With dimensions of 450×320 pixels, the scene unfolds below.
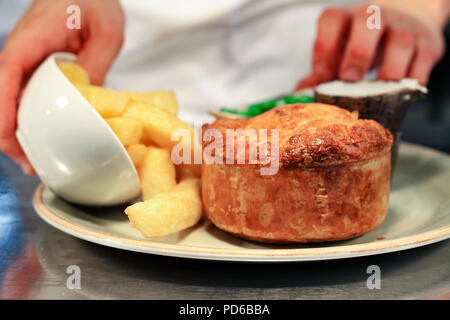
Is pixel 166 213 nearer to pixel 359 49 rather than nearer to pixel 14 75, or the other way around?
pixel 14 75

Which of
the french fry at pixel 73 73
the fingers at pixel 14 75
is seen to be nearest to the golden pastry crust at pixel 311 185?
the french fry at pixel 73 73

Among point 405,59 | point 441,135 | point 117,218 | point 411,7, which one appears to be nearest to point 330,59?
point 405,59

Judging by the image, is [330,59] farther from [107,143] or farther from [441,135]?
[107,143]

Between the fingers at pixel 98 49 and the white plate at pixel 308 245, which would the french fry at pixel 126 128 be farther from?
the fingers at pixel 98 49

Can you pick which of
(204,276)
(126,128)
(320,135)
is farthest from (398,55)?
(204,276)

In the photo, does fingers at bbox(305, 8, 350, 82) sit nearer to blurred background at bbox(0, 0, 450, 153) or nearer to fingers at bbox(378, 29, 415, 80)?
fingers at bbox(378, 29, 415, 80)
